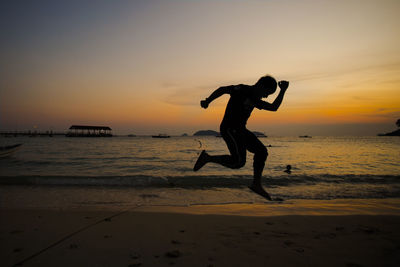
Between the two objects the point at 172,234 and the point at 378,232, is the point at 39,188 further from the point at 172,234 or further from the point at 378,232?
the point at 378,232

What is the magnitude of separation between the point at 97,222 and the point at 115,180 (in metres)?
8.23

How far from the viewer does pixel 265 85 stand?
10.0 ft

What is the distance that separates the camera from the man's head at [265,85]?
305 centimetres

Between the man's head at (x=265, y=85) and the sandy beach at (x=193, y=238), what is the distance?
8.35ft

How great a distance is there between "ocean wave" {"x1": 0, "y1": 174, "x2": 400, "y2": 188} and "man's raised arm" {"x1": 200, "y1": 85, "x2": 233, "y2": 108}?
9.44 meters

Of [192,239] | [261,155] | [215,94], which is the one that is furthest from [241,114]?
[192,239]

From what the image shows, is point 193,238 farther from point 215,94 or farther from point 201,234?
point 215,94

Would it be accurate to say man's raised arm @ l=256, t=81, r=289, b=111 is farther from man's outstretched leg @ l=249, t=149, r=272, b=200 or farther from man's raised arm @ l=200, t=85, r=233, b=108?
man's outstretched leg @ l=249, t=149, r=272, b=200

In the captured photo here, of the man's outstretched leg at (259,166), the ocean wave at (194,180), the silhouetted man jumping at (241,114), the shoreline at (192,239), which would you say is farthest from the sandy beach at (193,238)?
the ocean wave at (194,180)

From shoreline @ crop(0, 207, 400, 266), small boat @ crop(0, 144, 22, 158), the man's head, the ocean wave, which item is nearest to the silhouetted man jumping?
the man's head

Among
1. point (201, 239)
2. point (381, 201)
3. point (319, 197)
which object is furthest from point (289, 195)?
point (201, 239)

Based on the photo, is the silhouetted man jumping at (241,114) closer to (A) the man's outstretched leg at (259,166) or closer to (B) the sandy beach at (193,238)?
(A) the man's outstretched leg at (259,166)

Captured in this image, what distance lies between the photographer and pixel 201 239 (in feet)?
15.0

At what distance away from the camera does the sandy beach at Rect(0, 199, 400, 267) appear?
11.9 feet
